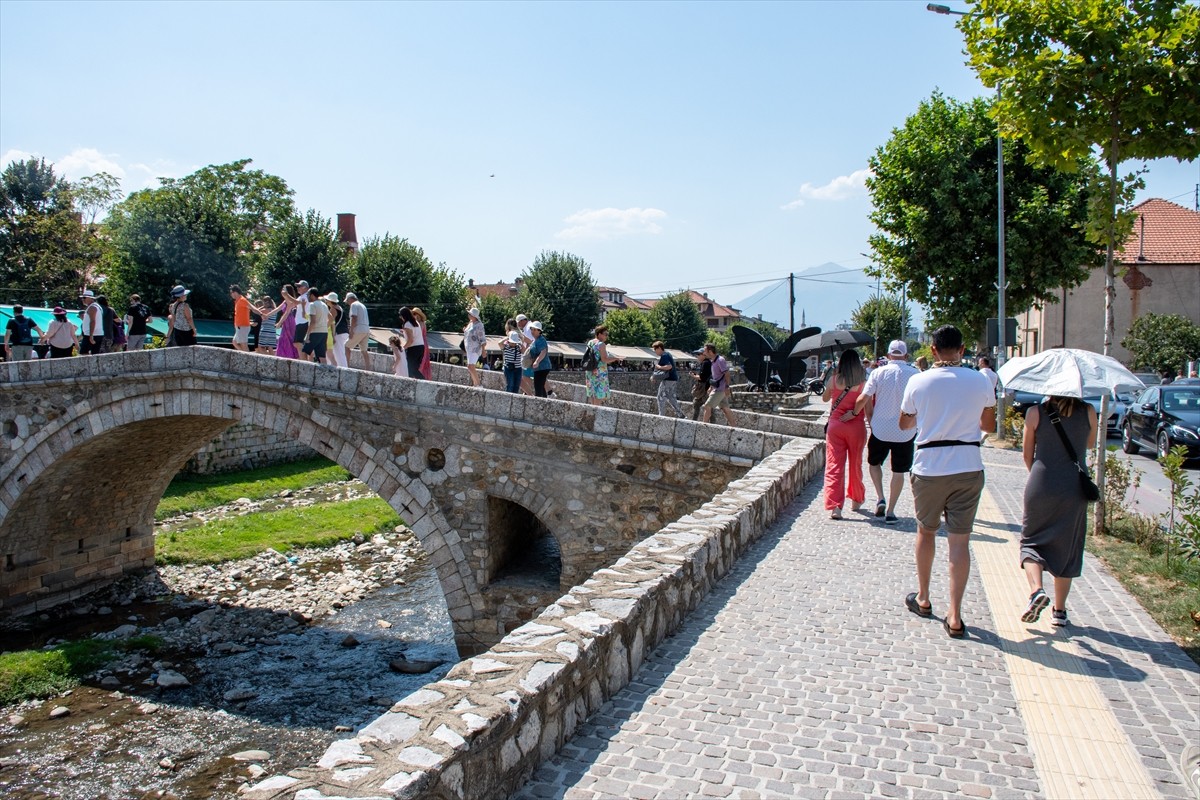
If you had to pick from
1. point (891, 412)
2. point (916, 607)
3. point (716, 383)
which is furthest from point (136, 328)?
point (916, 607)

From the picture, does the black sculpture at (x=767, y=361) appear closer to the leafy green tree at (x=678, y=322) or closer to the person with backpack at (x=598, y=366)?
the person with backpack at (x=598, y=366)

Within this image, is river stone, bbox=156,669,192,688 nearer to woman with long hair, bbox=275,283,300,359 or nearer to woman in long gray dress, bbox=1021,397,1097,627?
woman with long hair, bbox=275,283,300,359

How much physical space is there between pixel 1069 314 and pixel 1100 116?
98.6 ft

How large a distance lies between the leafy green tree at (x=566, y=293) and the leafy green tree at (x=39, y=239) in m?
20.9

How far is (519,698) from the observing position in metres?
3.00

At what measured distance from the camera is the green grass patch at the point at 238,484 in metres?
19.9

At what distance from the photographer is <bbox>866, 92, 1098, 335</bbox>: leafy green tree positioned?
19.3 meters

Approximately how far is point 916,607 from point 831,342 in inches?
811

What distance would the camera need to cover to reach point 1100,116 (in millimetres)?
7617

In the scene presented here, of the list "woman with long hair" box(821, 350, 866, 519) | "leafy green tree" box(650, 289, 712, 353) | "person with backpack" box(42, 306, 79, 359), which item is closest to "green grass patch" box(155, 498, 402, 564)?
Result: "person with backpack" box(42, 306, 79, 359)

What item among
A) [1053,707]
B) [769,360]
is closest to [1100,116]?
[1053,707]

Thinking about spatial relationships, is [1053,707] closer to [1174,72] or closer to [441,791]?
[441,791]

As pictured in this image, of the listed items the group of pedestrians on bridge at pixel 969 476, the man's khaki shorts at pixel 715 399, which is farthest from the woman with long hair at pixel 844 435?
the man's khaki shorts at pixel 715 399

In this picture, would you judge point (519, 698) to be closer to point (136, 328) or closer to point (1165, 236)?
point (136, 328)
